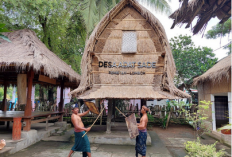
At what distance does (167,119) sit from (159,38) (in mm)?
5126

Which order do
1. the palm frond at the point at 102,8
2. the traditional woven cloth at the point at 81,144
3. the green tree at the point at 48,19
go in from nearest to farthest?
the traditional woven cloth at the point at 81,144, the green tree at the point at 48,19, the palm frond at the point at 102,8

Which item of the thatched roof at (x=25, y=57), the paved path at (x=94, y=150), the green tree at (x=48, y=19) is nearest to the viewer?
the paved path at (x=94, y=150)

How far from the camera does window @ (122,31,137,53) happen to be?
24.5 feet

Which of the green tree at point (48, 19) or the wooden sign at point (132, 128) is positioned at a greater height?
the green tree at point (48, 19)

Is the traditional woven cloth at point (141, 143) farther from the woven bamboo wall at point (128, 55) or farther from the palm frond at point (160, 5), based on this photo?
the palm frond at point (160, 5)

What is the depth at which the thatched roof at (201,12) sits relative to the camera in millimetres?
5277

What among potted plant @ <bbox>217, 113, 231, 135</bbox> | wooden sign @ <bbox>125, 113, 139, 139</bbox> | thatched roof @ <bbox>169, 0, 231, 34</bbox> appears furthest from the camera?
thatched roof @ <bbox>169, 0, 231, 34</bbox>

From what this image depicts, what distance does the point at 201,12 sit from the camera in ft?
19.0

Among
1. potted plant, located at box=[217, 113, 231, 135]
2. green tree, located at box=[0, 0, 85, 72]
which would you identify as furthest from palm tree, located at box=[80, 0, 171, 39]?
potted plant, located at box=[217, 113, 231, 135]

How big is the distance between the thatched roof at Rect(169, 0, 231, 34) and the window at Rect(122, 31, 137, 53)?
1750 millimetres

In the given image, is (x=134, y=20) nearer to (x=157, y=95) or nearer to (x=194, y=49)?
(x=157, y=95)

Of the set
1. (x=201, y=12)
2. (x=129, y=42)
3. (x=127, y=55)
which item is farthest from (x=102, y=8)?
(x=201, y=12)

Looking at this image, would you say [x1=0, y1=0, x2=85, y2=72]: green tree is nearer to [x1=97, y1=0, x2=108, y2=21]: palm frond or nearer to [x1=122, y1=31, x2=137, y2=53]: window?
[x1=97, y1=0, x2=108, y2=21]: palm frond

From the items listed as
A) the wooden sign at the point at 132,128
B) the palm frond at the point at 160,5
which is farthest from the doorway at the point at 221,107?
the wooden sign at the point at 132,128
